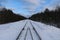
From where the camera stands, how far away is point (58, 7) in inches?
2721

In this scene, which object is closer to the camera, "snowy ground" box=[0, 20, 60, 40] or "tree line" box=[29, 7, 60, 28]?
"snowy ground" box=[0, 20, 60, 40]

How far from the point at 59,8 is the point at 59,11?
7.78 ft

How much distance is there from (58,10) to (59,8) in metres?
0.92

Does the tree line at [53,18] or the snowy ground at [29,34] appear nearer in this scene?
the snowy ground at [29,34]

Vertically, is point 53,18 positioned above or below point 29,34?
above

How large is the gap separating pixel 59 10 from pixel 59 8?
155 centimetres

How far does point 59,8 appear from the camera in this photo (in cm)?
6800

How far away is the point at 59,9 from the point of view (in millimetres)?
66438

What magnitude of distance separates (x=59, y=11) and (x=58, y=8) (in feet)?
10.3

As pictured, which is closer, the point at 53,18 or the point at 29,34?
the point at 29,34

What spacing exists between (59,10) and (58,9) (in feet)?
4.06

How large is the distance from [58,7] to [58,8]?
1.65 feet

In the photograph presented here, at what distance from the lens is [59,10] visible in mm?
66750
